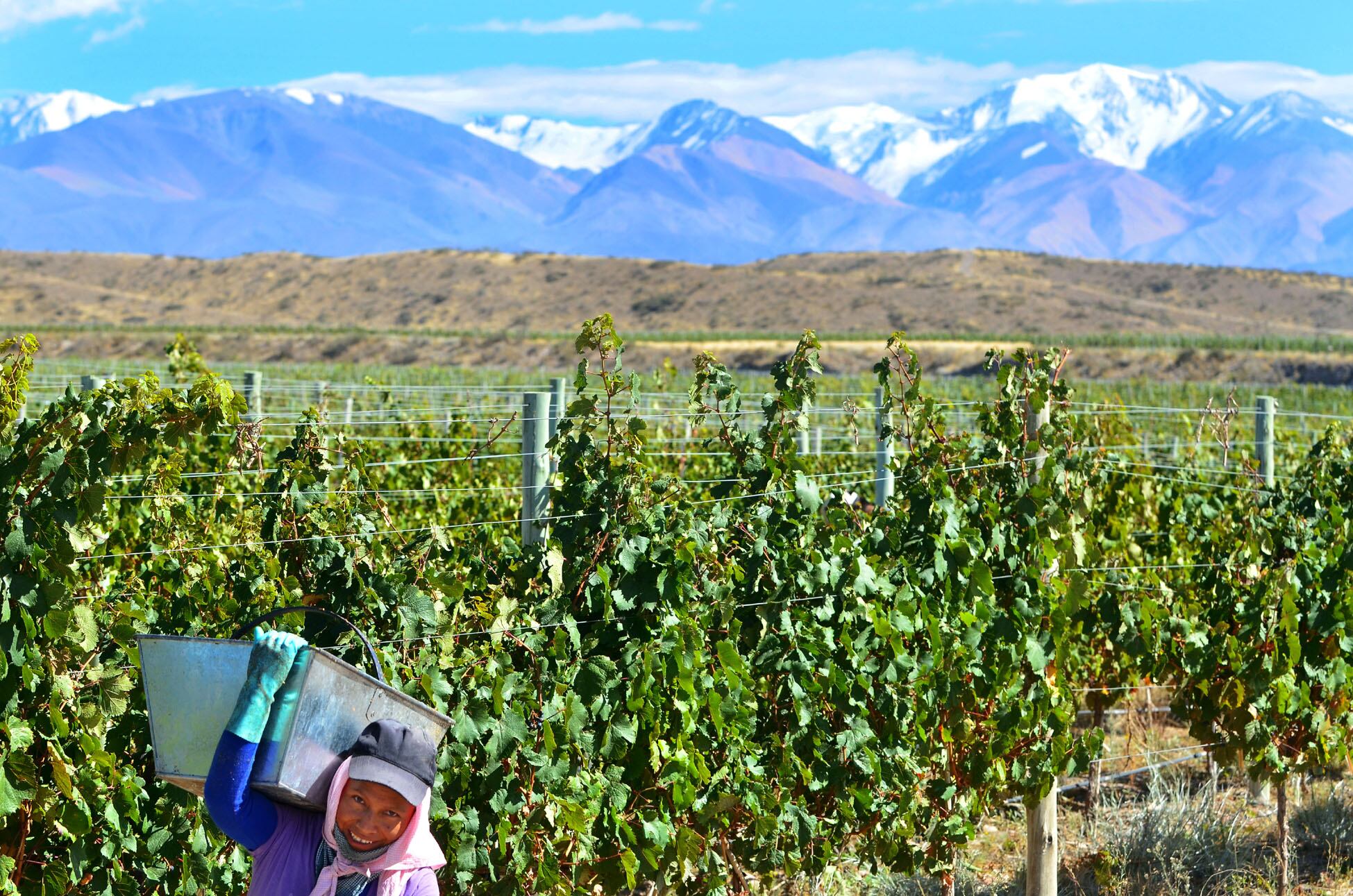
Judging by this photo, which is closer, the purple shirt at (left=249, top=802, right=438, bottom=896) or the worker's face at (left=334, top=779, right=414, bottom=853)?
the worker's face at (left=334, top=779, right=414, bottom=853)

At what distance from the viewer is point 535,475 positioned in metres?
4.61

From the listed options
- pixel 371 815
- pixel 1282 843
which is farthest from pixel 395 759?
pixel 1282 843

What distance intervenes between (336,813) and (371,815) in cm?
7

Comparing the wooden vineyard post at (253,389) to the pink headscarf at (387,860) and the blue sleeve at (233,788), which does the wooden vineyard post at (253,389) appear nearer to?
the blue sleeve at (233,788)

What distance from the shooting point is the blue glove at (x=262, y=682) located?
268 centimetres

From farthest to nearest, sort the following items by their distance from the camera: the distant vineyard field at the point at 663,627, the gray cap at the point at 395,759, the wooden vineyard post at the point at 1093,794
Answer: the wooden vineyard post at the point at 1093,794
the distant vineyard field at the point at 663,627
the gray cap at the point at 395,759

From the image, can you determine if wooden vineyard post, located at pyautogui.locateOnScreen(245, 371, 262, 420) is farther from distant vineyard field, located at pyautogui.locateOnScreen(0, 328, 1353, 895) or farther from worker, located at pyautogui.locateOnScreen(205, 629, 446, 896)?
worker, located at pyautogui.locateOnScreen(205, 629, 446, 896)

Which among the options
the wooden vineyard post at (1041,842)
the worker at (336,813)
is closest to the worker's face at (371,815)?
the worker at (336,813)

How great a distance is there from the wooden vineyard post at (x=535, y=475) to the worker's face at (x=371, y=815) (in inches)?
73.7

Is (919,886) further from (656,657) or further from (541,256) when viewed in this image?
(541,256)

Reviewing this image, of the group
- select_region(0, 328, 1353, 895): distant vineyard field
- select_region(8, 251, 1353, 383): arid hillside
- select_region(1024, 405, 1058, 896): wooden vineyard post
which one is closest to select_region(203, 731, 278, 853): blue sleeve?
select_region(0, 328, 1353, 895): distant vineyard field

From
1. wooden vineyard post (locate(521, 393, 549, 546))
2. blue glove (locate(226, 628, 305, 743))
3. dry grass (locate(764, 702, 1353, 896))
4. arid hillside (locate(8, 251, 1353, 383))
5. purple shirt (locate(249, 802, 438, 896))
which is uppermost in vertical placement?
arid hillside (locate(8, 251, 1353, 383))

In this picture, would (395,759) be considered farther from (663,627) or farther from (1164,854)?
(1164,854)

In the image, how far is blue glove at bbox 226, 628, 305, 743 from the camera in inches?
105
